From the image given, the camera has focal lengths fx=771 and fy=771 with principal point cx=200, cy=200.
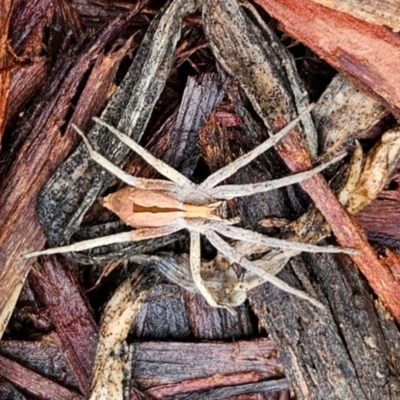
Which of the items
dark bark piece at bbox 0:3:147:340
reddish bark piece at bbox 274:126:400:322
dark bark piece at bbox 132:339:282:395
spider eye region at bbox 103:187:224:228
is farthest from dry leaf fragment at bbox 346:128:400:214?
dark bark piece at bbox 0:3:147:340

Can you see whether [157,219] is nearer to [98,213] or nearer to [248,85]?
[98,213]

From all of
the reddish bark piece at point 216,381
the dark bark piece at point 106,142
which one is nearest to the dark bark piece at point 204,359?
the reddish bark piece at point 216,381

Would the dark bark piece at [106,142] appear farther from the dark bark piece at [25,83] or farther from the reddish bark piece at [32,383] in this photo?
the reddish bark piece at [32,383]

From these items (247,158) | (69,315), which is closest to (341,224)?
(247,158)

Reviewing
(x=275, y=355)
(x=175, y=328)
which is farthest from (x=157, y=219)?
(x=275, y=355)

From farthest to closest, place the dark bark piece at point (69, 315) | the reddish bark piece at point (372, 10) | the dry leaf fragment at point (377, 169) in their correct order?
the dark bark piece at point (69, 315) → the dry leaf fragment at point (377, 169) → the reddish bark piece at point (372, 10)

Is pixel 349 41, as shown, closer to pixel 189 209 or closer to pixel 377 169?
pixel 377 169
